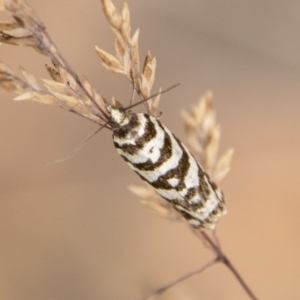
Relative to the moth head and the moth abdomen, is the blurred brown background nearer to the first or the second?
the moth abdomen

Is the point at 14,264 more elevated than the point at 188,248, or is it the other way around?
the point at 188,248

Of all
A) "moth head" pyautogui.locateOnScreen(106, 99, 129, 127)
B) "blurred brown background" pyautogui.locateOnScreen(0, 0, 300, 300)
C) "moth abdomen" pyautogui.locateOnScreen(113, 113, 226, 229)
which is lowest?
"blurred brown background" pyautogui.locateOnScreen(0, 0, 300, 300)

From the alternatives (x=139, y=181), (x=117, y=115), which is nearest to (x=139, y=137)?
(x=117, y=115)

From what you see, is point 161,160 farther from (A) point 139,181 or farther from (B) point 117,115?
(A) point 139,181

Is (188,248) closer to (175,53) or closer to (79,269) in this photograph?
(79,269)

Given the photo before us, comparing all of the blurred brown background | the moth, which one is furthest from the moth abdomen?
the blurred brown background

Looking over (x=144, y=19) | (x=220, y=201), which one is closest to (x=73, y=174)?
(x=144, y=19)
